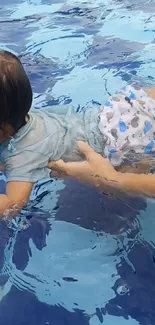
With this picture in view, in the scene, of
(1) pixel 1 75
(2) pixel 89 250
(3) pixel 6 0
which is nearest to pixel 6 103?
(1) pixel 1 75

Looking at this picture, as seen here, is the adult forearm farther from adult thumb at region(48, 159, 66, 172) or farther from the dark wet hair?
the dark wet hair

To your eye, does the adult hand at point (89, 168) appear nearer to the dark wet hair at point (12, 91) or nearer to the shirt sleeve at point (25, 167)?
the shirt sleeve at point (25, 167)

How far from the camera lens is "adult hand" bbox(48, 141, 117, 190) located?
1.90m

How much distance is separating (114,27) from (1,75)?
7.00 ft

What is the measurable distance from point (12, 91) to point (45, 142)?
241 millimetres

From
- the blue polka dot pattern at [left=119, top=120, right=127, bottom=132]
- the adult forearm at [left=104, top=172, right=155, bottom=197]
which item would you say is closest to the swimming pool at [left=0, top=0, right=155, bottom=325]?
the adult forearm at [left=104, top=172, right=155, bottom=197]

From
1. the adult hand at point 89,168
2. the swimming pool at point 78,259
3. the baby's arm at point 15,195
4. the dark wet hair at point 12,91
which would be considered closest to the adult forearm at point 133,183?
the adult hand at point 89,168

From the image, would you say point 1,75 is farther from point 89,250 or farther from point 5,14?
point 5,14

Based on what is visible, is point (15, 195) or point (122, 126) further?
point (122, 126)

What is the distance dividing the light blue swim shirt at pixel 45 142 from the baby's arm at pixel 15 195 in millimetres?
19

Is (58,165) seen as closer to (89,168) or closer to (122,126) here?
(89,168)

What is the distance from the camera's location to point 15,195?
6.31ft

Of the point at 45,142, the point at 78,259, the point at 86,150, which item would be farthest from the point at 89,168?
the point at 78,259

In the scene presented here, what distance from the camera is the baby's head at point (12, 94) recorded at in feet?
6.07
